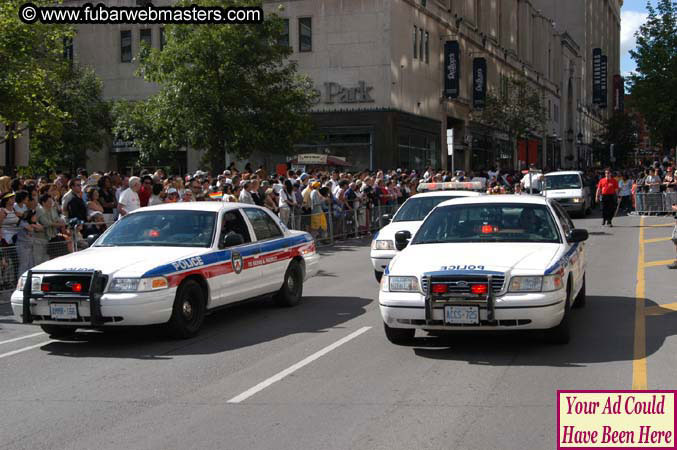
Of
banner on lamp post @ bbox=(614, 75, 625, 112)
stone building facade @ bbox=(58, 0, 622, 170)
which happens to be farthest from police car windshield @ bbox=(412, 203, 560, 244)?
banner on lamp post @ bbox=(614, 75, 625, 112)

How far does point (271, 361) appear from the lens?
9.05 m

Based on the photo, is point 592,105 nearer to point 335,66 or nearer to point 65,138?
point 335,66

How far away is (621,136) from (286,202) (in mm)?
82508

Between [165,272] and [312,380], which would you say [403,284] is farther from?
[165,272]

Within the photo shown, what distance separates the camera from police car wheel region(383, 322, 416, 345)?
375 inches

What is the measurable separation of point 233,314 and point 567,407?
732 cm

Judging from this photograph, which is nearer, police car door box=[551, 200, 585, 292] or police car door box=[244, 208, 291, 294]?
police car door box=[551, 200, 585, 292]

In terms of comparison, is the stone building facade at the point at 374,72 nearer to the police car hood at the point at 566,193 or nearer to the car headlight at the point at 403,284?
the police car hood at the point at 566,193

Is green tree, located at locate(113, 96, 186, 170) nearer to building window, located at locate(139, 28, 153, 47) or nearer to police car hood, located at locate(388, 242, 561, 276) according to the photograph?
building window, located at locate(139, 28, 153, 47)

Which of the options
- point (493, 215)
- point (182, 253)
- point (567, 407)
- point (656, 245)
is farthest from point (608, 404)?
point (656, 245)

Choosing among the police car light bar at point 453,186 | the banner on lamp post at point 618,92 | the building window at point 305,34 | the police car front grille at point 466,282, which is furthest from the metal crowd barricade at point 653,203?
the banner on lamp post at point 618,92

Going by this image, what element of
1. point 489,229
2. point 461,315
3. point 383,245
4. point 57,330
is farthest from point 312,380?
point 383,245

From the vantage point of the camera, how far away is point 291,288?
42.7 feet

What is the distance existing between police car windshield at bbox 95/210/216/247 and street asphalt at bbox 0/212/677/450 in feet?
3.69
